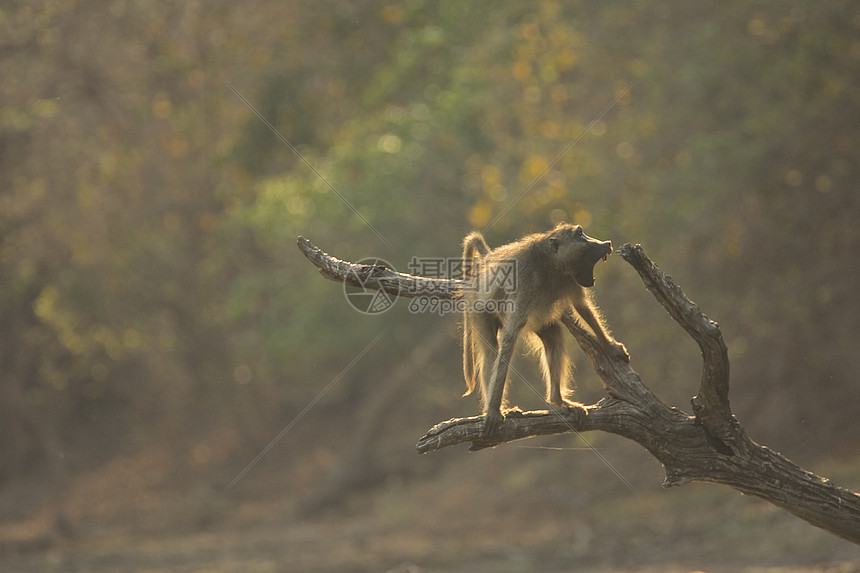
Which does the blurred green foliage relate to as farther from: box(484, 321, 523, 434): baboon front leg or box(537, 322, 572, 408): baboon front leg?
box(484, 321, 523, 434): baboon front leg

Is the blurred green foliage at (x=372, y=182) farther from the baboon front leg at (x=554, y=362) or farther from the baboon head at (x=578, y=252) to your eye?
the baboon head at (x=578, y=252)

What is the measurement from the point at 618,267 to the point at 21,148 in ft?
36.3

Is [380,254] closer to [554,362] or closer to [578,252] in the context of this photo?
[554,362]

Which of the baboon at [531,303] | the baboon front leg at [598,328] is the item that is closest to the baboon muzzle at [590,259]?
the baboon at [531,303]

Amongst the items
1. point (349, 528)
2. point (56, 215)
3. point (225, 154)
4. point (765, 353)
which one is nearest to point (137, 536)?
point (349, 528)

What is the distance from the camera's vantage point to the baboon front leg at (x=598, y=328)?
209 inches

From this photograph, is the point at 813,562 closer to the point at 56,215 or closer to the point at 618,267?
the point at 618,267

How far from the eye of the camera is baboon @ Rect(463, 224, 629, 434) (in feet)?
16.4

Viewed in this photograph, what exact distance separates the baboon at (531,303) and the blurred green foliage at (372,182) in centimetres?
646

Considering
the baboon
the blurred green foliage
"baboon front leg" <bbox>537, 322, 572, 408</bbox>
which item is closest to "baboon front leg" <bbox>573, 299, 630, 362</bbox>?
the baboon

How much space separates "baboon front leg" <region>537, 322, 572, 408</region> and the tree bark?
0.35ft

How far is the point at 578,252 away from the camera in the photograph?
5.00m

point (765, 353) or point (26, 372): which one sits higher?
point (26, 372)

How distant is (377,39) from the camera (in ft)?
51.2
